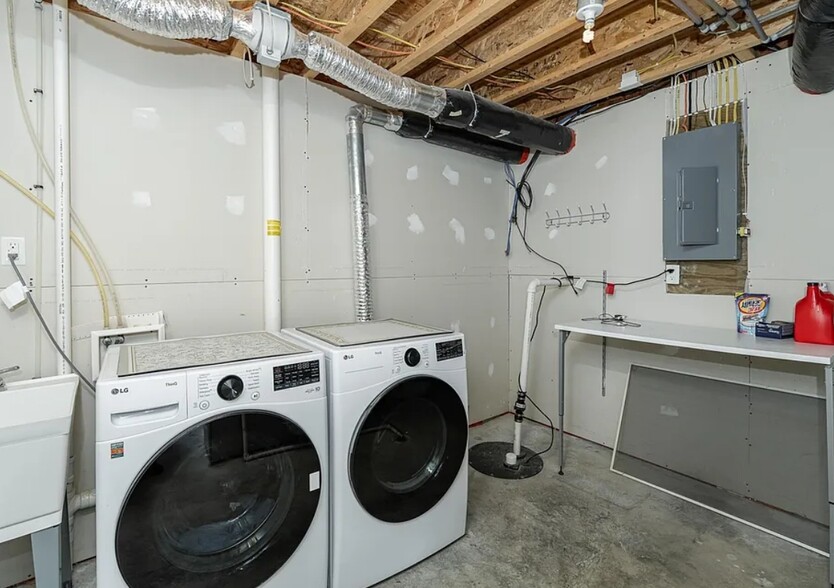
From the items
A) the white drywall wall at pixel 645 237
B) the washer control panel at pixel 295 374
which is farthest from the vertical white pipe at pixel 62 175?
the white drywall wall at pixel 645 237

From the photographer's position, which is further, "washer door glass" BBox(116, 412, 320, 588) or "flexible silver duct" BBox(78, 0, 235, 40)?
"flexible silver duct" BBox(78, 0, 235, 40)

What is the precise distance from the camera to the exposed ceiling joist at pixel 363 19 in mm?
1700

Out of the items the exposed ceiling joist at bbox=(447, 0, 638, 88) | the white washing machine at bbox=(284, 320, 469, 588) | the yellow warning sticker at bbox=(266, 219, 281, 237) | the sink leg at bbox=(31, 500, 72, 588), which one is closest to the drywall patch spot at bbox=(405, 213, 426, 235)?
the exposed ceiling joist at bbox=(447, 0, 638, 88)

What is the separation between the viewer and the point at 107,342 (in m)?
1.81

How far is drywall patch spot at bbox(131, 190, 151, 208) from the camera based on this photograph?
6.21ft

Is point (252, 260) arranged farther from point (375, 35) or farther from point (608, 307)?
point (608, 307)

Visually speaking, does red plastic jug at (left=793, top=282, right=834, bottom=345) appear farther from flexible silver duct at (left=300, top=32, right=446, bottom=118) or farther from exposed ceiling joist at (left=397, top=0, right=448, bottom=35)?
exposed ceiling joist at (left=397, top=0, right=448, bottom=35)

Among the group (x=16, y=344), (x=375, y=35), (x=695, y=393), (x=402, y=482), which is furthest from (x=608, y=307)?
(x=16, y=344)

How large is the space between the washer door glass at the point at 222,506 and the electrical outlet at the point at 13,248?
1167 mm

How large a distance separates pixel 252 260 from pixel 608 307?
2.40 metres

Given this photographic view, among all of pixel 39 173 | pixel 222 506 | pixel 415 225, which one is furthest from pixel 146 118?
pixel 222 506

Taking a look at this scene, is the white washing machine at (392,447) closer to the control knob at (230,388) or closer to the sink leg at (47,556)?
the control knob at (230,388)

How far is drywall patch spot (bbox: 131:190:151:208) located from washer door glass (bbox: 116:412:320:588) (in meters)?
1.23

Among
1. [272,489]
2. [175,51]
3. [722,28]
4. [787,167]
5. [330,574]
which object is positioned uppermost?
[722,28]
